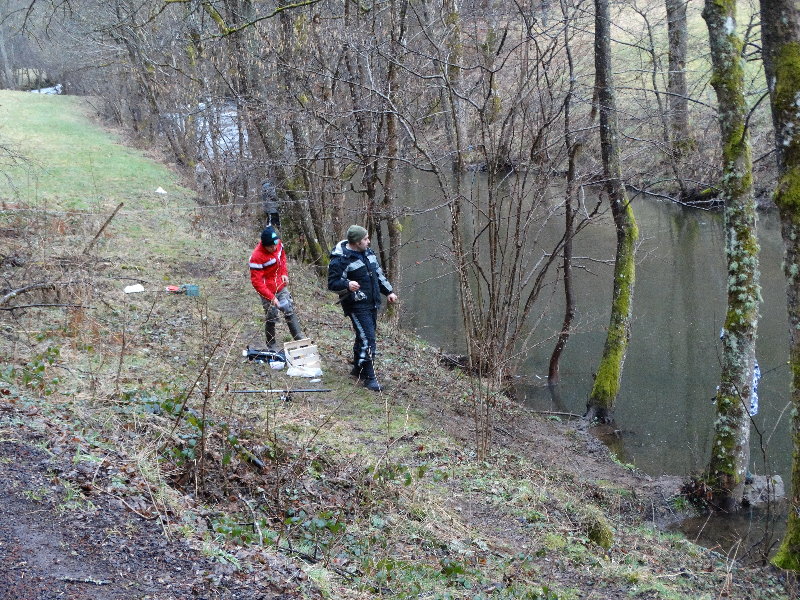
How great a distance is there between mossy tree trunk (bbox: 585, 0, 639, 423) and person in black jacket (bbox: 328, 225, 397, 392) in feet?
13.4

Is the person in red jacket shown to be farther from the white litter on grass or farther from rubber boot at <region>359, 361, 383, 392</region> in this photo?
the white litter on grass

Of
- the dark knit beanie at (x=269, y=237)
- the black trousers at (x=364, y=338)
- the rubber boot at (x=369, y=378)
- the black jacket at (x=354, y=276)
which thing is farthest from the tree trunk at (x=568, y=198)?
the dark knit beanie at (x=269, y=237)

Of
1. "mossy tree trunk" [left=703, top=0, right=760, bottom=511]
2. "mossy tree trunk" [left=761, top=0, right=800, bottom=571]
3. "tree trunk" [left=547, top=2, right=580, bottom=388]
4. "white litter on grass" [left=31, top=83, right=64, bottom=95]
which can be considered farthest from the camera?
"white litter on grass" [left=31, top=83, right=64, bottom=95]

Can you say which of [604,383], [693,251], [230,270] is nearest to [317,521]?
[604,383]

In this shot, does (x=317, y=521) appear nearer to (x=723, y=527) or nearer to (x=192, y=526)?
(x=192, y=526)

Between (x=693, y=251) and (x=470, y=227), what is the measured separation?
6.62m

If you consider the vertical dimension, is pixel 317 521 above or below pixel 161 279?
below

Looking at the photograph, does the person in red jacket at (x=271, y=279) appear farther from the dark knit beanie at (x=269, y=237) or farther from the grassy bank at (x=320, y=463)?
the grassy bank at (x=320, y=463)

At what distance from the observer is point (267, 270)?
992cm

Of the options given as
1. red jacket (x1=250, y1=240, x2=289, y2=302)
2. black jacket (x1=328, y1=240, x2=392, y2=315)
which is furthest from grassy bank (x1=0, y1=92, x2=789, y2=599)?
black jacket (x1=328, y1=240, x2=392, y2=315)

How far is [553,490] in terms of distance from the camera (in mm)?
8055

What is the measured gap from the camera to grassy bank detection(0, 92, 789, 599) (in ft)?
16.4

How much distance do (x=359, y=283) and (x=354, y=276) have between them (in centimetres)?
11

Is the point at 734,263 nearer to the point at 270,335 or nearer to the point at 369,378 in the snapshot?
the point at 369,378
